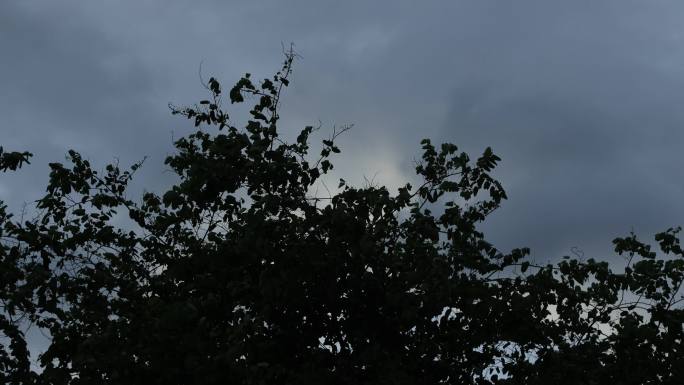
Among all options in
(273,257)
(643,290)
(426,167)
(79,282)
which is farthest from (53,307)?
(643,290)

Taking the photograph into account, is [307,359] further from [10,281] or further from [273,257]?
[10,281]

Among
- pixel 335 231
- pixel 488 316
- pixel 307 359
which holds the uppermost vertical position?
pixel 335 231

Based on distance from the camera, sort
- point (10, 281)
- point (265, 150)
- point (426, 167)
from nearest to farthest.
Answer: point (10, 281), point (265, 150), point (426, 167)

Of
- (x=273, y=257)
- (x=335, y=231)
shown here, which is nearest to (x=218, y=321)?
(x=273, y=257)

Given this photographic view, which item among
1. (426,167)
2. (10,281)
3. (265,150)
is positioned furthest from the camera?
(426,167)

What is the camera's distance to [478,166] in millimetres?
11977

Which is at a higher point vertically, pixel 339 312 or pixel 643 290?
pixel 643 290

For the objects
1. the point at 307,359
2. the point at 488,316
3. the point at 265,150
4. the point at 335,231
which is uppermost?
the point at 265,150

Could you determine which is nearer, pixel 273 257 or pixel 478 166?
pixel 273 257

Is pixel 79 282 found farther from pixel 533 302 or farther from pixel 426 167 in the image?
pixel 533 302

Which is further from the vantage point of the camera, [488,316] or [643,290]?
[643,290]

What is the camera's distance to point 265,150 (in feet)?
37.3

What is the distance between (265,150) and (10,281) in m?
3.97

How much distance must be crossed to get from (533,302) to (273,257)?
3.91 meters
